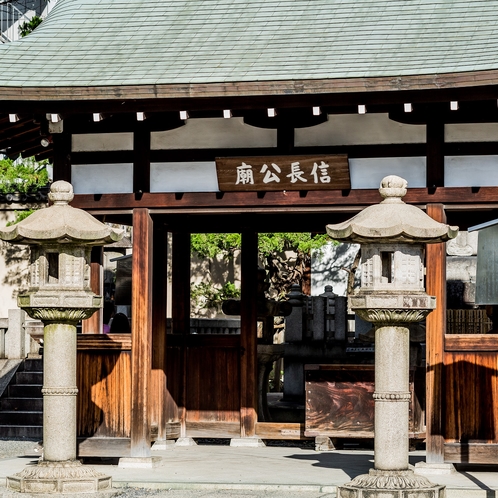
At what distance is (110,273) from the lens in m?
21.7

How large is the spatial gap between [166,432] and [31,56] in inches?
197

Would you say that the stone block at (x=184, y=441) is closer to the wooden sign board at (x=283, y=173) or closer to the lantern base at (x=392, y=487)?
the wooden sign board at (x=283, y=173)

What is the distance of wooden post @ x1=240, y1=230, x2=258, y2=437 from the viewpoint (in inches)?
552

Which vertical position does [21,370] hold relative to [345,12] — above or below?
below

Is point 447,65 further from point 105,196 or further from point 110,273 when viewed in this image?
point 110,273

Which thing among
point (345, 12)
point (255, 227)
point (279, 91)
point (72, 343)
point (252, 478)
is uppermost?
point (345, 12)

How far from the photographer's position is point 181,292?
14469 millimetres

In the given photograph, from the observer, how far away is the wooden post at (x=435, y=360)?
1116 centimetres

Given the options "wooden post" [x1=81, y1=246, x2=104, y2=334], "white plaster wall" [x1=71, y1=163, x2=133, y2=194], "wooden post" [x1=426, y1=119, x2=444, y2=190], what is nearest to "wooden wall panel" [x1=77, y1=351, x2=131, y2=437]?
"wooden post" [x1=81, y1=246, x2=104, y2=334]

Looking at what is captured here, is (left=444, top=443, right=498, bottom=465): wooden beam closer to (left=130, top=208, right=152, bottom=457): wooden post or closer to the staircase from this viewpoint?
(left=130, top=208, right=152, bottom=457): wooden post

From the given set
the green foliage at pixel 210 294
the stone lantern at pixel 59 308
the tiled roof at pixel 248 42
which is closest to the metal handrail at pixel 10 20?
the green foliage at pixel 210 294

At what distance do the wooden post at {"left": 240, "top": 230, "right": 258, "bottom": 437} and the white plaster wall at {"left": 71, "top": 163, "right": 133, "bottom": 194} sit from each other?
103 inches

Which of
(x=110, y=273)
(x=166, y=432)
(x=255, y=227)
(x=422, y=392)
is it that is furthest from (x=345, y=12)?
(x=110, y=273)

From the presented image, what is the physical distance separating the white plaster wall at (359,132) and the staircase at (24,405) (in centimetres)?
727
